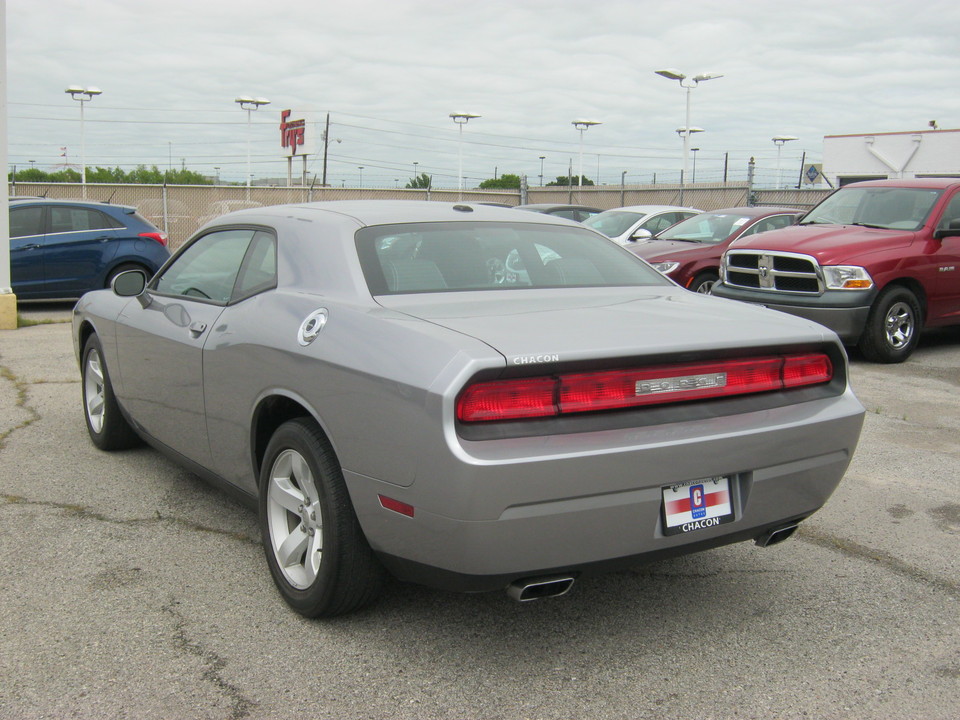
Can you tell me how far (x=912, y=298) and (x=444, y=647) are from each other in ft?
23.9

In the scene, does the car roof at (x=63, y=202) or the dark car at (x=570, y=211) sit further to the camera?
the dark car at (x=570, y=211)

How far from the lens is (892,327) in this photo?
901 centimetres

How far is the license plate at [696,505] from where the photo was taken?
9.85 ft

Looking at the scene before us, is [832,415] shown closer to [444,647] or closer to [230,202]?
[444,647]

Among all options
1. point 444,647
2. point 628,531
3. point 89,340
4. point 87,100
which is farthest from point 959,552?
point 87,100

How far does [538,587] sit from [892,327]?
7.15 metres

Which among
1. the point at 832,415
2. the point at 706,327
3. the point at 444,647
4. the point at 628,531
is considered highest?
the point at 706,327

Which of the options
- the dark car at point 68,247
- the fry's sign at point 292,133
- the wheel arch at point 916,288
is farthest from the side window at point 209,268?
the fry's sign at point 292,133

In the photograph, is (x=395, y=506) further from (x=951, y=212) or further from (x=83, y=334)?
(x=951, y=212)

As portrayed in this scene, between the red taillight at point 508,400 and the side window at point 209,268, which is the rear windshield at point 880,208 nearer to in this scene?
the side window at point 209,268

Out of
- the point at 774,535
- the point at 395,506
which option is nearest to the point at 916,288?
the point at 774,535

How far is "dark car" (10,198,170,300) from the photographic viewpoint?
12.6 meters

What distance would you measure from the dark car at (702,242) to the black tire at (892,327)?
252cm

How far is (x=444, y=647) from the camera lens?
323 centimetres
